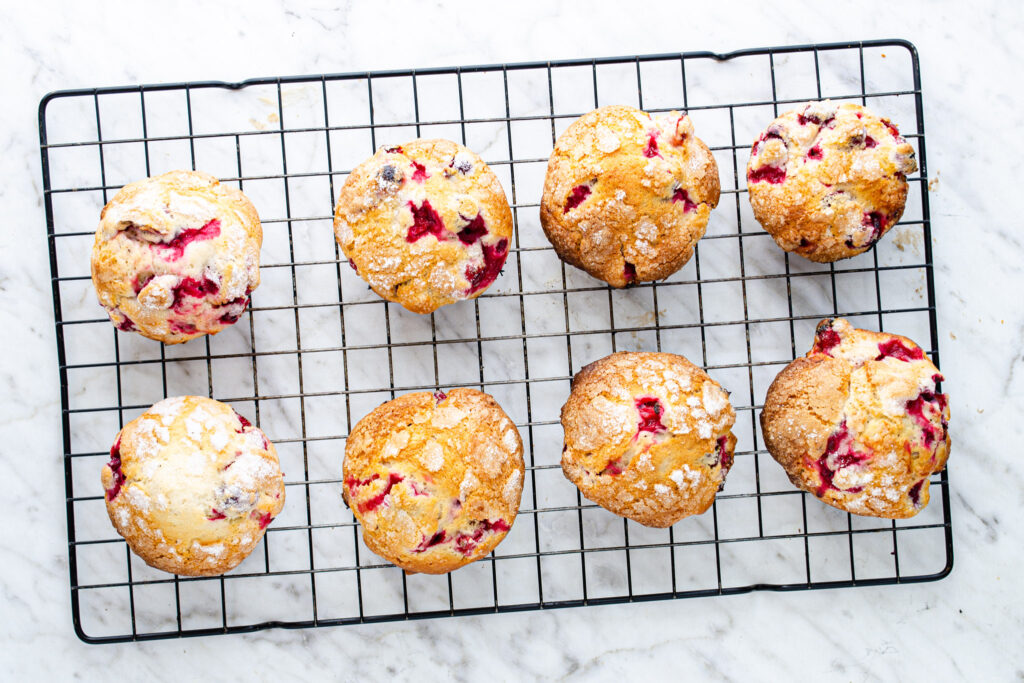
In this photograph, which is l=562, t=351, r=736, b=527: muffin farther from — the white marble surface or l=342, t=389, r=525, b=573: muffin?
the white marble surface

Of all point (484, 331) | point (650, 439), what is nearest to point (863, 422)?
point (650, 439)

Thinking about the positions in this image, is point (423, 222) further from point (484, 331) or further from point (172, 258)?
point (172, 258)

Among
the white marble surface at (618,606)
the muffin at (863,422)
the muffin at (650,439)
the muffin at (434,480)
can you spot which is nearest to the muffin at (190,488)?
the muffin at (434,480)

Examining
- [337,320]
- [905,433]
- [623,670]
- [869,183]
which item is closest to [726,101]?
[869,183]

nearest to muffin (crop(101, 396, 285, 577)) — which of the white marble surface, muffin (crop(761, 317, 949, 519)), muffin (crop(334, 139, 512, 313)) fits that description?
the white marble surface

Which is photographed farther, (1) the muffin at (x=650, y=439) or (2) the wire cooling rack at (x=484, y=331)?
(2) the wire cooling rack at (x=484, y=331)

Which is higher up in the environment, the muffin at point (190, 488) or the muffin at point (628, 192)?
the muffin at point (628, 192)

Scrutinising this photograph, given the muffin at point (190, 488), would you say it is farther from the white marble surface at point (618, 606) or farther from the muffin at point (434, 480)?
the white marble surface at point (618, 606)
